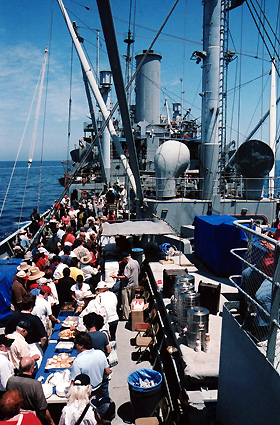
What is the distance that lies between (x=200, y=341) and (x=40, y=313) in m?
3.20

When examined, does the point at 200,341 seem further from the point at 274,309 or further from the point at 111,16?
the point at 111,16

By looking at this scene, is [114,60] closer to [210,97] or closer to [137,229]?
[137,229]

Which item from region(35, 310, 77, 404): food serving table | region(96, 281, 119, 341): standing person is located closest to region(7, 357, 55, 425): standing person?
region(35, 310, 77, 404): food serving table

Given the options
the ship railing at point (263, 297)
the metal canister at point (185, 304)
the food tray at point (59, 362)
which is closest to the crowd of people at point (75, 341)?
the food tray at point (59, 362)

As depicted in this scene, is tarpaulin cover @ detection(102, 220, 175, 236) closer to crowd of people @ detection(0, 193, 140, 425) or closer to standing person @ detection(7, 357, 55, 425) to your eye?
crowd of people @ detection(0, 193, 140, 425)

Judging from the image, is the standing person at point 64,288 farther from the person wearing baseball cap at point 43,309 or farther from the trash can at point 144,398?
the trash can at point 144,398

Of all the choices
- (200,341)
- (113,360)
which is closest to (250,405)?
(200,341)

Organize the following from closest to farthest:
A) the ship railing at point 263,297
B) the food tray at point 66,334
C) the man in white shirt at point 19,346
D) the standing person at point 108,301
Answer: the ship railing at point 263,297
the man in white shirt at point 19,346
the food tray at point 66,334
the standing person at point 108,301

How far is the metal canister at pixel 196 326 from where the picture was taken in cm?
610

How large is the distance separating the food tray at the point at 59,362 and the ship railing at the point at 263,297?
3372 mm

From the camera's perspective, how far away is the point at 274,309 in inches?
122

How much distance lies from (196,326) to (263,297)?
2.63 metres

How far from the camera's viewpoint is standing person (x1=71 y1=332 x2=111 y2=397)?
16.4ft

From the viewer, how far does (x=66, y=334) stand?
6.98 metres
